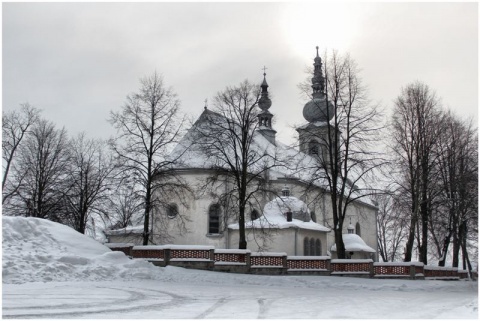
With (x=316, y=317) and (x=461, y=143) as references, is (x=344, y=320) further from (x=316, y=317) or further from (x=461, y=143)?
(x=461, y=143)

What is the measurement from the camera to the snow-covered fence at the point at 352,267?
2611cm

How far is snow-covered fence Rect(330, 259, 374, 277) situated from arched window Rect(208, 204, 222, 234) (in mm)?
12541

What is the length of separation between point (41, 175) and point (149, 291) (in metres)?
25.0

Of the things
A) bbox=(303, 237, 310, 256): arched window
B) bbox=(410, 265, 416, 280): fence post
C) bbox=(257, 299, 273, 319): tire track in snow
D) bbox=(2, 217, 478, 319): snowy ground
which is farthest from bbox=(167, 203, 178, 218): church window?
bbox=(257, 299, 273, 319): tire track in snow

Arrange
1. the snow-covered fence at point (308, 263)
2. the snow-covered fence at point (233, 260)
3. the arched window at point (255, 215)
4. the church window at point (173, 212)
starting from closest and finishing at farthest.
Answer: the snow-covered fence at point (233, 260) < the snow-covered fence at point (308, 263) < the church window at point (173, 212) < the arched window at point (255, 215)

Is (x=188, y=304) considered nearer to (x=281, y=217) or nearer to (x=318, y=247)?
(x=281, y=217)

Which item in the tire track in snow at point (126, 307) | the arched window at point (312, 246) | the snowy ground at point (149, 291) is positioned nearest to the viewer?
the tire track in snow at point (126, 307)

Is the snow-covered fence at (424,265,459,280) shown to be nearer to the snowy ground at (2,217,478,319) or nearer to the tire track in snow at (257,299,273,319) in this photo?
the snowy ground at (2,217,478,319)

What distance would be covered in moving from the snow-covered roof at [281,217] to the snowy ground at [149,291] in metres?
12.2

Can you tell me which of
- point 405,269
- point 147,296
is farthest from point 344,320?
point 405,269

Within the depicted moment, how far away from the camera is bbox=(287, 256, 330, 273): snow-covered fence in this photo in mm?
25886

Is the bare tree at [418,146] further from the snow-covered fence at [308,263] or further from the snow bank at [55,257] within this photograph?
the snow bank at [55,257]

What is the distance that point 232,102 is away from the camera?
30438 mm

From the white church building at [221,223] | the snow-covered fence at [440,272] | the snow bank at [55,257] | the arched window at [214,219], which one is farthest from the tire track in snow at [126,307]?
the arched window at [214,219]
